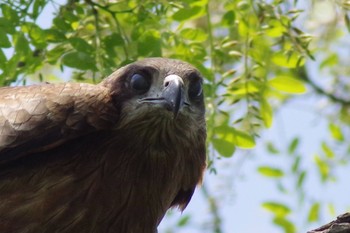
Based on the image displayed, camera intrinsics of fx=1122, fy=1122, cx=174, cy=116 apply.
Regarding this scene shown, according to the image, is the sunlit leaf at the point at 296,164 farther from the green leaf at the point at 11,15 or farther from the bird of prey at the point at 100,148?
the green leaf at the point at 11,15

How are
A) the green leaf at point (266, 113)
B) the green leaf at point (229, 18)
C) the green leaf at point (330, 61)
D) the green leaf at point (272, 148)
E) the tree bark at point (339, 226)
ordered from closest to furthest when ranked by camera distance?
the tree bark at point (339, 226), the green leaf at point (229, 18), the green leaf at point (266, 113), the green leaf at point (330, 61), the green leaf at point (272, 148)

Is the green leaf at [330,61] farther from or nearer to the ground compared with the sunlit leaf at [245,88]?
nearer to the ground

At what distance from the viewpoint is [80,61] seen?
6.92 m

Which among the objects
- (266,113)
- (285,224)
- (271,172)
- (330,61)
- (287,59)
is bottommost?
(285,224)

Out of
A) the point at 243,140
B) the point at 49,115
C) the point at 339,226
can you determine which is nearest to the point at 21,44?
the point at 49,115

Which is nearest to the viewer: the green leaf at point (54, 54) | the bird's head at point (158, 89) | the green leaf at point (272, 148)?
the bird's head at point (158, 89)

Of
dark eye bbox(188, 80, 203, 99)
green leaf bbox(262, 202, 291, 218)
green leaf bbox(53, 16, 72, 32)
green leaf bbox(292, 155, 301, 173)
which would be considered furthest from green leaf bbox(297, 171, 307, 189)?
green leaf bbox(53, 16, 72, 32)

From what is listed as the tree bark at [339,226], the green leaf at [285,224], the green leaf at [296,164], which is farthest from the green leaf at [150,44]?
the green leaf at [296,164]

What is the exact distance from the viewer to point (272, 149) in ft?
35.2

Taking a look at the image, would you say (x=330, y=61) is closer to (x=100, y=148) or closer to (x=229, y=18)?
(x=229, y=18)

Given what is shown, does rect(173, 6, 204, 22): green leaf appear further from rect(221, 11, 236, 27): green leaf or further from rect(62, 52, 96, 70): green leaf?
rect(62, 52, 96, 70): green leaf

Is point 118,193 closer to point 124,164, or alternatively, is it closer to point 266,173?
point 124,164

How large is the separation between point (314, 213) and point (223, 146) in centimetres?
278

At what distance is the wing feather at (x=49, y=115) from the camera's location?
6.19 metres
